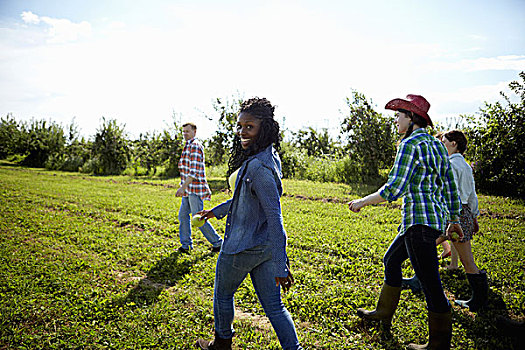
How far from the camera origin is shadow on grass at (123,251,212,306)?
4.25 meters

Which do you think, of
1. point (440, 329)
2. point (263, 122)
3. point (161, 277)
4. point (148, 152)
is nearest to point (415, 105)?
point (263, 122)

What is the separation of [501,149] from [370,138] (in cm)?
457

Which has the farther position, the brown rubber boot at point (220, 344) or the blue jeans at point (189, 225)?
the blue jeans at point (189, 225)

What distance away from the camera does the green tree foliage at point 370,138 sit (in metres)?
14.2

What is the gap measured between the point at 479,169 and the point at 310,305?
10.6 metres

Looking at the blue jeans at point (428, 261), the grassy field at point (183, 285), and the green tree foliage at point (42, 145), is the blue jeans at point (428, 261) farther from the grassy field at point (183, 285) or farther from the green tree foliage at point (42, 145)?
the green tree foliage at point (42, 145)

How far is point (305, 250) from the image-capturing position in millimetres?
5945

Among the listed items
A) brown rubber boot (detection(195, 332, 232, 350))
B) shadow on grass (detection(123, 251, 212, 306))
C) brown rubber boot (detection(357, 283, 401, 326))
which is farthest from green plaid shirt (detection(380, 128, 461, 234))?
shadow on grass (detection(123, 251, 212, 306))

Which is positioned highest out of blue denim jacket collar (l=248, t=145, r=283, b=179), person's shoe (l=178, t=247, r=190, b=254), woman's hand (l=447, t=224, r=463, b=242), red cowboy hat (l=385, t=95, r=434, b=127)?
red cowboy hat (l=385, t=95, r=434, b=127)

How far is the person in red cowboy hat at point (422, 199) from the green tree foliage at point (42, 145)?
27.8 m

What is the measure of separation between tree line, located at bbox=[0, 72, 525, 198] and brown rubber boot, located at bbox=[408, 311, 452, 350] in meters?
9.74

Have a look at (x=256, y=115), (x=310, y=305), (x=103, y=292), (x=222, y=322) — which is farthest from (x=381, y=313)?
(x=103, y=292)

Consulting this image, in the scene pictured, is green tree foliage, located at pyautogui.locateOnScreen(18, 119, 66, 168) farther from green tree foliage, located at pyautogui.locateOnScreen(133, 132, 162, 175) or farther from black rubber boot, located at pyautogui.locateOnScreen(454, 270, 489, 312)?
black rubber boot, located at pyautogui.locateOnScreen(454, 270, 489, 312)

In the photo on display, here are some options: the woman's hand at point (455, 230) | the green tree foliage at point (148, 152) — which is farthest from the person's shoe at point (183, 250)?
the green tree foliage at point (148, 152)
